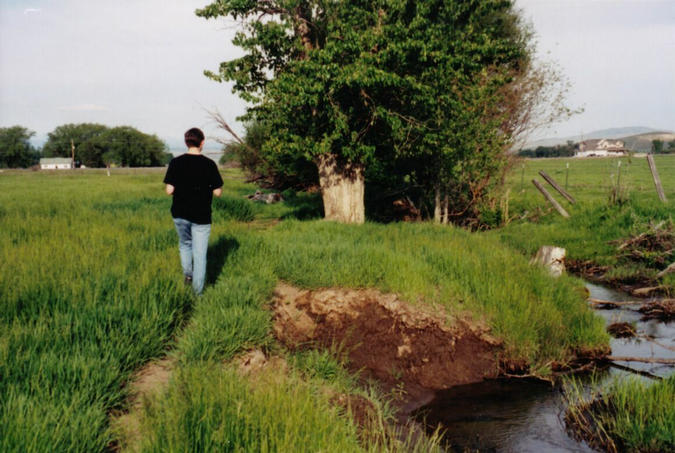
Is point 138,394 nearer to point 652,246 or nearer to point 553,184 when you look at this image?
→ point 652,246

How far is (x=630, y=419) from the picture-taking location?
487 centimetres

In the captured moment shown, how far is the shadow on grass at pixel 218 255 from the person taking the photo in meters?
7.54

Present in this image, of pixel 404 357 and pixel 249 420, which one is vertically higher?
pixel 249 420

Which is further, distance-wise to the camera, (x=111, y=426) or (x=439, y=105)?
(x=439, y=105)

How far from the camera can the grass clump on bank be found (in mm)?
4492

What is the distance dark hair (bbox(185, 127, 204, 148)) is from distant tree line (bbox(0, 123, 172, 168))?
103 m

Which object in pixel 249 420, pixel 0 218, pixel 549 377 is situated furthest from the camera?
pixel 0 218

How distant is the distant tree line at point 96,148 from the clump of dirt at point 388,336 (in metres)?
103

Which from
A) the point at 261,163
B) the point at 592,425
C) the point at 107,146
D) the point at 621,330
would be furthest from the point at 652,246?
the point at 107,146

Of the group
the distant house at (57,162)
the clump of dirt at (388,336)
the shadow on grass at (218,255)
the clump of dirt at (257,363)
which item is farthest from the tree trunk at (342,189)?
the distant house at (57,162)

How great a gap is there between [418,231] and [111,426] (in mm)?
9075

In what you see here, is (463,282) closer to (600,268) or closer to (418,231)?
(418,231)

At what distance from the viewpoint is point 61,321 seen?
4.89 meters

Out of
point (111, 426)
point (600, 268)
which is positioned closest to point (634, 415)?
point (111, 426)
